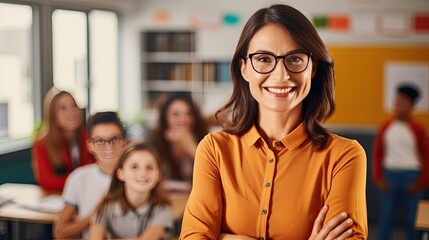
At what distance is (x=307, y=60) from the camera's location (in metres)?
1.35

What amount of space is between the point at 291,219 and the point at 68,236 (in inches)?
68.4

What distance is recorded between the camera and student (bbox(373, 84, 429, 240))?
17.0ft

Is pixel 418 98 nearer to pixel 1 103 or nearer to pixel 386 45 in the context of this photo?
pixel 386 45

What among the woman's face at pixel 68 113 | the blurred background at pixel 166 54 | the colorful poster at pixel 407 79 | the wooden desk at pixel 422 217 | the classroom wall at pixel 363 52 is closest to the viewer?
the woman's face at pixel 68 113

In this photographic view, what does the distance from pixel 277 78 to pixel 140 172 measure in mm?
1162

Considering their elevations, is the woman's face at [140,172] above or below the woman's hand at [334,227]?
below

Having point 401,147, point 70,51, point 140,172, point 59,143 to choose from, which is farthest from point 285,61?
point 70,51

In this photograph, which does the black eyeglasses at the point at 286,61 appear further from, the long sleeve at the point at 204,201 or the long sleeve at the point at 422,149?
the long sleeve at the point at 422,149

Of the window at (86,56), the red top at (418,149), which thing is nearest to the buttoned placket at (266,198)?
the window at (86,56)

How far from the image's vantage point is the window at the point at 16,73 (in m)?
4.86

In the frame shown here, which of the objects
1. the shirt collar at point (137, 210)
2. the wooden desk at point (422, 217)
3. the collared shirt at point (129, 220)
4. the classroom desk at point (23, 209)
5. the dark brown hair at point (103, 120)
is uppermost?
the dark brown hair at point (103, 120)

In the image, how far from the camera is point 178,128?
12.2ft

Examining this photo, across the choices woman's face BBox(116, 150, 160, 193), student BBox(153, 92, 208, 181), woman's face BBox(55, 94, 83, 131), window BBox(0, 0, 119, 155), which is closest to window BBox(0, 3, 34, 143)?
window BBox(0, 0, 119, 155)

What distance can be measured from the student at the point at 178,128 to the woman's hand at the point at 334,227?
2.28m
